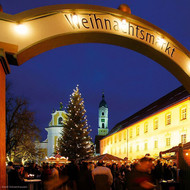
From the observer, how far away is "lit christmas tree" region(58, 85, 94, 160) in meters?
45.8

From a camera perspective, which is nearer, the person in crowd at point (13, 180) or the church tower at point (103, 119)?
the person in crowd at point (13, 180)

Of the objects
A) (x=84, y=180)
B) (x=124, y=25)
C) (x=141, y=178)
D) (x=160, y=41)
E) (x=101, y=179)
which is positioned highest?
(x=124, y=25)

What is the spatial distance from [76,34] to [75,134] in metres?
40.6

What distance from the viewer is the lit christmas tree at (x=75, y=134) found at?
150ft

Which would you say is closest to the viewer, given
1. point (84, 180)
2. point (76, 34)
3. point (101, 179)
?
point (76, 34)

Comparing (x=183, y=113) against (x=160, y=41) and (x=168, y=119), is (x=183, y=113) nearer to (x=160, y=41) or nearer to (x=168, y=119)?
(x=168, y=119)

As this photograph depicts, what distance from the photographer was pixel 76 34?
20.8ft

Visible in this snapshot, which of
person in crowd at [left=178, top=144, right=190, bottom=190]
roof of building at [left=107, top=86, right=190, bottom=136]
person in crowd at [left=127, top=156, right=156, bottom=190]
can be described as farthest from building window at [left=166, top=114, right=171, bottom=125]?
person in crowd at [left=127, top=156, right=156, bottom=190]

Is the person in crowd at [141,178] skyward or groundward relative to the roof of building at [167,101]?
groundward

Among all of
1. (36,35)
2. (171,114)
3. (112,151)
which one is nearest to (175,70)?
(36,35)

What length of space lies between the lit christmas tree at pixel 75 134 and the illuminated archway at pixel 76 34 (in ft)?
130

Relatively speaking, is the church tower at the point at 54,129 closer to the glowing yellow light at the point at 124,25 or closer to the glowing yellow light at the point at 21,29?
the glowing yellow light at the point at 124,25

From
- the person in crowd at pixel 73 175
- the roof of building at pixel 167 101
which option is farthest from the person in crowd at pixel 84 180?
the roof of building at pixel 167 101

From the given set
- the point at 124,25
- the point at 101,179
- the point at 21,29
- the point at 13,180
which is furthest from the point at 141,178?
the point at 13,180
